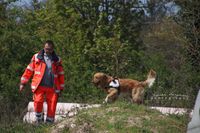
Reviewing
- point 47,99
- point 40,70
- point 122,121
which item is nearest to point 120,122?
point 122,121

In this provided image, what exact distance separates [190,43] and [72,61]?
19.5ft

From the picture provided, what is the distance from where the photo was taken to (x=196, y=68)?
12031mm

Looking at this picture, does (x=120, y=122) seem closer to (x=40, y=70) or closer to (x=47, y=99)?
(x=47, y=99)

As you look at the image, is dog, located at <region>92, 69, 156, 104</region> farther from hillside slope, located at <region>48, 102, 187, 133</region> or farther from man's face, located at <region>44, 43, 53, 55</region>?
hillside slope, located at <region>48, 102, 187, 133</region>

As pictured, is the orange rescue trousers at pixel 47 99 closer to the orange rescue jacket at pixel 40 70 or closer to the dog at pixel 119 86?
the orange rescue jacket at pixel 40 70

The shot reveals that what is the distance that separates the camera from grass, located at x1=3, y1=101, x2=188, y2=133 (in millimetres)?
7875

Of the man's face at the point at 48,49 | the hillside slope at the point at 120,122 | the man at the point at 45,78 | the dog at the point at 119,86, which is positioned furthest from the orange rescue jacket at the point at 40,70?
the hillside slope at the point at 120,122

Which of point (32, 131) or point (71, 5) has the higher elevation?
point (71, 5)

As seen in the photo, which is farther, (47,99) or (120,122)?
(47,99)

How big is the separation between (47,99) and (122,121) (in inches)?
113

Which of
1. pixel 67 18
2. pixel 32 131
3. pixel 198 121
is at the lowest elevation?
pixel 32 131

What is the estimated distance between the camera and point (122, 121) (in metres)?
8.02

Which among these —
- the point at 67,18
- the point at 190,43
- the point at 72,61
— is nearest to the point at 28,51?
the point at 72,61

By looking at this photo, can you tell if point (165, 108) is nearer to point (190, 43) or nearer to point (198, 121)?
point (190, 43)
